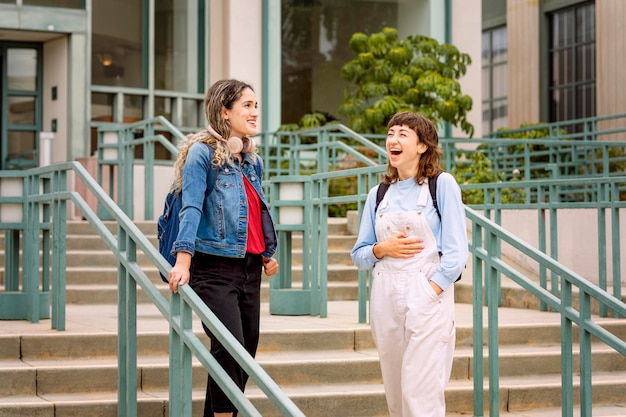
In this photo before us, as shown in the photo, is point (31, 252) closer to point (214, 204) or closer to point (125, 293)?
point (125, 293)

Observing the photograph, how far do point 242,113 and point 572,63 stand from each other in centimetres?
2161

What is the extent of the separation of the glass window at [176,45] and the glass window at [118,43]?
291 mm

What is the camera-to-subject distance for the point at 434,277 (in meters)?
4.87

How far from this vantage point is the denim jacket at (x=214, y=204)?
195 inches

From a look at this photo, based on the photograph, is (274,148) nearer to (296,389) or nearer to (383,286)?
(296,389)

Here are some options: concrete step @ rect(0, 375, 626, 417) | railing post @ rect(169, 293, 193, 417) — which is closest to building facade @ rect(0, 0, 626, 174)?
concrete step @ rect(0, 375, 626, 417)

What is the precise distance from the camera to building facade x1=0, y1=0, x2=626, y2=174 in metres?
15.4

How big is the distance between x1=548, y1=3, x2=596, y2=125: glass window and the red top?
2052 centimetres

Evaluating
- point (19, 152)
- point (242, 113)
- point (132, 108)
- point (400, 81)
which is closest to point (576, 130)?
point (400, 81)

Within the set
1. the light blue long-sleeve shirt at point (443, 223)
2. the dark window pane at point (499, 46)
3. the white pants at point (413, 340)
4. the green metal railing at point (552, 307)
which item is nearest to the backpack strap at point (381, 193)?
the light blue long-sleeve shirt at point (443, 223)

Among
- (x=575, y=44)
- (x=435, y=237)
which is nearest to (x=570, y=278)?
(x=435, y=237)

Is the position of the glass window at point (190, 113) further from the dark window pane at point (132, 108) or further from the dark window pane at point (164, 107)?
the dark window pane at point (132, 108)

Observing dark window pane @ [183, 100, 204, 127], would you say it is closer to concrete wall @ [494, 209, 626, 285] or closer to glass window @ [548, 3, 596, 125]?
concrete wall @ [494, 209, 626, 285]

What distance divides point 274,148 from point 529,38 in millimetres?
12092
